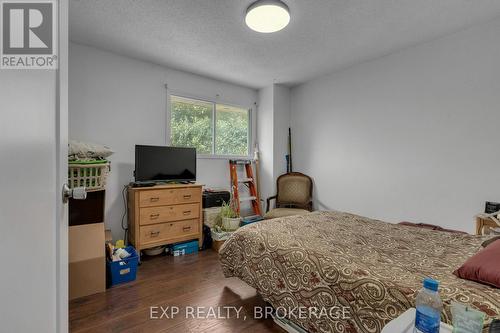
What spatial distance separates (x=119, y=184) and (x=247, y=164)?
196 centimetres

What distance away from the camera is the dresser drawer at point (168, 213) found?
2.75 meters

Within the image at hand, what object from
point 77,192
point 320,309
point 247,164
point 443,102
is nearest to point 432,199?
point 443,102

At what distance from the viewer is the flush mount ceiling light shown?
6.38 ft

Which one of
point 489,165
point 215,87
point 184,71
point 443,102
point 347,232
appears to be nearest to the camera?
point 347,232

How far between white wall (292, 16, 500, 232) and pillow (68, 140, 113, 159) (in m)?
2.98

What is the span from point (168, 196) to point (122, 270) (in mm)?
936

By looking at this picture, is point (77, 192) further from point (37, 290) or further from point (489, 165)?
point (489, 165)

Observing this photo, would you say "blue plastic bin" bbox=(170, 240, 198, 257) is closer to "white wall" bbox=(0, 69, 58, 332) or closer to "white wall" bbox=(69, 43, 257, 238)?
"white wall" bbox=(69, 43, 257, 238)

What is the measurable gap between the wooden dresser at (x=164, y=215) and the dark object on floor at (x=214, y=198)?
0.19 meters

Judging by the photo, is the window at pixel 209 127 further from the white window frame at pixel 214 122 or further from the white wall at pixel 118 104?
the white wall at pixel 118 104

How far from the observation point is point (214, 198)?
3.44 metres

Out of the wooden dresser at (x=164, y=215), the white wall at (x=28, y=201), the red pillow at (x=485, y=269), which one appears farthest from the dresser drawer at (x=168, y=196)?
the red pillow at (x=485, y=269)

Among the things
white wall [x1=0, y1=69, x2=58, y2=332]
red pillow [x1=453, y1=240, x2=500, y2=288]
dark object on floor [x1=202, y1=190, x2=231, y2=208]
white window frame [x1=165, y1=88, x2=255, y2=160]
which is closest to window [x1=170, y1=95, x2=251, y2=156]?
white window frame [x1=165, y1=88, x2=255, y2=160]

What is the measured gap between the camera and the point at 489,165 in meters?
2.28
